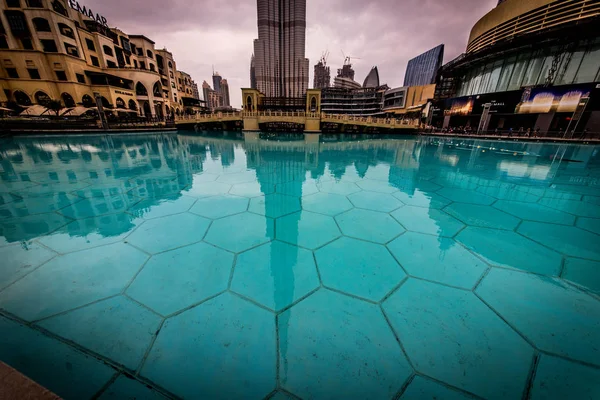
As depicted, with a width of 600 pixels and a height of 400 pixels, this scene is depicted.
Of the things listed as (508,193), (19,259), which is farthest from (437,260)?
(19,259)

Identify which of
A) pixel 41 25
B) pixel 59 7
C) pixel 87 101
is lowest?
pixel 87 101

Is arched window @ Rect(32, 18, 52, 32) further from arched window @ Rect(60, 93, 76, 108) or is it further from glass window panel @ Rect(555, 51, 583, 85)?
glass window panel @ Rect(555, 51, 583, 85)

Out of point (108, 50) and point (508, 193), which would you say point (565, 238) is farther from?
point (108, 50)

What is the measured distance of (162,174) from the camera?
7207 millimetres

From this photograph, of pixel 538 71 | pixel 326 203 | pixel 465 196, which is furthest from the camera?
pixel 538 71

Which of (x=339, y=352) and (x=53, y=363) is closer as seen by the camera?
(x=53, y=363)

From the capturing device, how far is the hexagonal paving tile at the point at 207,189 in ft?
17.4

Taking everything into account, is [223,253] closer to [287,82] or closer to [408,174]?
[408,174]

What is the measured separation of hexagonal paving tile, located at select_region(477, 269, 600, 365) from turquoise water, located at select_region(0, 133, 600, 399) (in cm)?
1

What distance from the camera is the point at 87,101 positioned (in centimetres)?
2991

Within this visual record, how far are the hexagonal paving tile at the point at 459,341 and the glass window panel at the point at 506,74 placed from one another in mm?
42031

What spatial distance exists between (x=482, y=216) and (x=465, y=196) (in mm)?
1372

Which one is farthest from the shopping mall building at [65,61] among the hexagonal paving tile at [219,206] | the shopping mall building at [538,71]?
the shopping mall building at [538,71]

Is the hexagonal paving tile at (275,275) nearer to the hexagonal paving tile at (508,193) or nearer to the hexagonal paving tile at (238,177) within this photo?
the hexagonal paving tile at (238,177)
